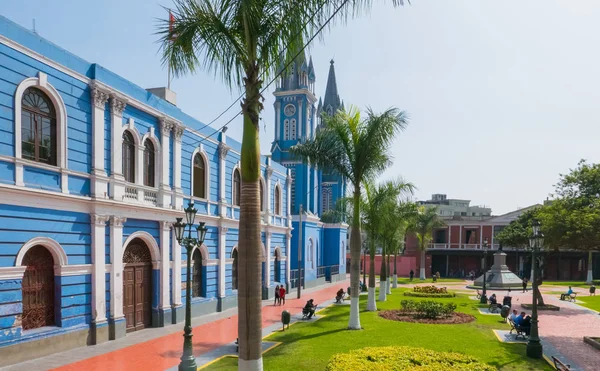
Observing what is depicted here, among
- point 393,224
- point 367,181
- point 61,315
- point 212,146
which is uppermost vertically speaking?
point 212,146

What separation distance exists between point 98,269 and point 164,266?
12.5 ft

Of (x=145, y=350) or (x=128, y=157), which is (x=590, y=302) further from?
(x=128, y=157)

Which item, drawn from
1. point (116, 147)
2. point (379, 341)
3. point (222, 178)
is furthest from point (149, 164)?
point (379, 341)

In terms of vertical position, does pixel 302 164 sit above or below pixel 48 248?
above

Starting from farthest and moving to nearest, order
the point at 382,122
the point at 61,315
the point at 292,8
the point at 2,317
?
the point at 382,122 → the point at 61,315 → the point at 2,317 → the point at 292,8

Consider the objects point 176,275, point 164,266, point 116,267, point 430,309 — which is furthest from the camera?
point 430,309

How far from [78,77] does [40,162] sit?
2.98m

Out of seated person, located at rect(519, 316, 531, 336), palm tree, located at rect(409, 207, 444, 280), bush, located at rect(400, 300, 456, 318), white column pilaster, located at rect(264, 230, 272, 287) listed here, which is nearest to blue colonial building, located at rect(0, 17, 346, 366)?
white column pilaster, located at rect(264, 230, 272, 287)

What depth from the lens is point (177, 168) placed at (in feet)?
63.9

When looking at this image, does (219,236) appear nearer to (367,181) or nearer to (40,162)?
(367,181)

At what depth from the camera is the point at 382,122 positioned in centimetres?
1731

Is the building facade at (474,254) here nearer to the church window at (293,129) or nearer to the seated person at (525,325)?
the church window at (293,129)

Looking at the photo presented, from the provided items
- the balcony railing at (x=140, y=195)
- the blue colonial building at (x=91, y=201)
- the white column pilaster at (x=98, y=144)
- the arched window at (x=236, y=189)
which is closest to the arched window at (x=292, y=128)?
the arched window at (x=236, y=189)

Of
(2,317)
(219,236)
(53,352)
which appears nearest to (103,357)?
(53,352)
